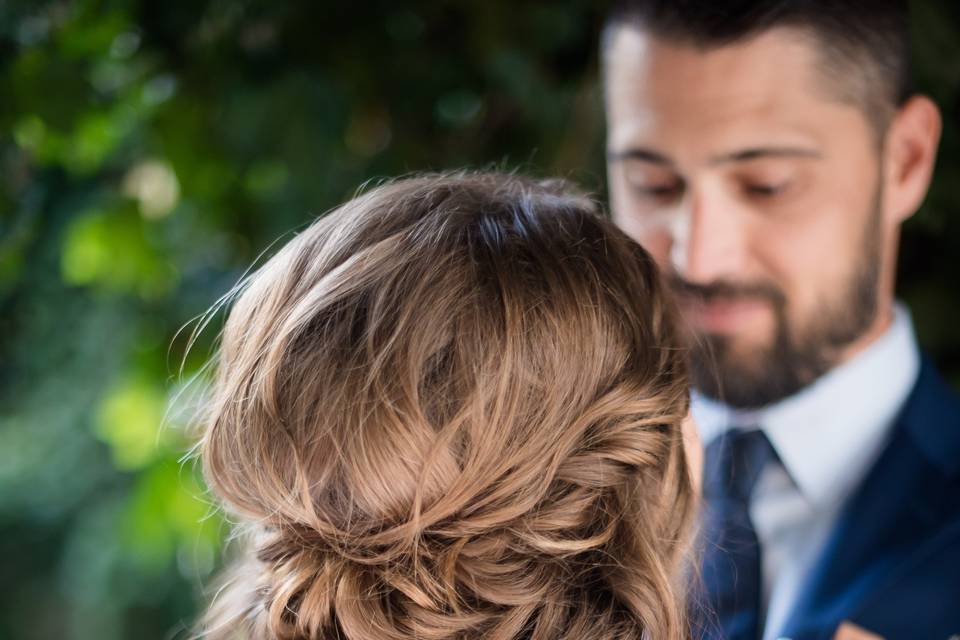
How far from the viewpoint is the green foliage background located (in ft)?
3.27

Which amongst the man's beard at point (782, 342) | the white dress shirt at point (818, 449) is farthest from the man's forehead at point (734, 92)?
the white dress shirt at point (818, 449)

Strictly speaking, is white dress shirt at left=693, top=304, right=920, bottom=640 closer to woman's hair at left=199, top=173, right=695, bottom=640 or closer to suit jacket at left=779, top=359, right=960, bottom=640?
suit jacket at left=779, top=359, right=960, bottom=640

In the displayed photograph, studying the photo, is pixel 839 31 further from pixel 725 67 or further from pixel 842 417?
pixel 842 417

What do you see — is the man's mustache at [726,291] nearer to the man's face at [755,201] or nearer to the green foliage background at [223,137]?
the man's face at [755,201]

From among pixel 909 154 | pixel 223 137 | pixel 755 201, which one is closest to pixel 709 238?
pixel 755 201

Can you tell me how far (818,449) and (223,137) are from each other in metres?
0.70

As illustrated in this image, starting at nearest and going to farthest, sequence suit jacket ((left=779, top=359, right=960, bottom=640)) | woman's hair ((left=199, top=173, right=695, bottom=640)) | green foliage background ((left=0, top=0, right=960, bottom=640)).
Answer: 1. woman's hair ((left=199, top=173, right=695, bottom=640))
2. suit jacket ((left=779, top=359, right=960, bottom=640))
3. green foliage background ((left=0, top=0, right=960, bottom=640))

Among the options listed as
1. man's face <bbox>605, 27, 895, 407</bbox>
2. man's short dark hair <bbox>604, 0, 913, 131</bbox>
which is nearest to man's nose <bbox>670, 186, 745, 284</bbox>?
man's face <bbox>605, 27, 895, 407</bbox>

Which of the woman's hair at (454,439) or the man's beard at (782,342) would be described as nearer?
the woman's hair at (454,439)

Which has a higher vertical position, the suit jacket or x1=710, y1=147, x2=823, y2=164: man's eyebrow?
x1=710, y1=147, x2=823, y2=164: man's eyebrow

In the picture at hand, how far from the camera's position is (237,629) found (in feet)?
2.56

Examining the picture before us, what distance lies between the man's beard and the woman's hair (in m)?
0.15

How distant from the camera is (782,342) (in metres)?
0.81

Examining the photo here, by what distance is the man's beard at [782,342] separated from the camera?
2.61ft
